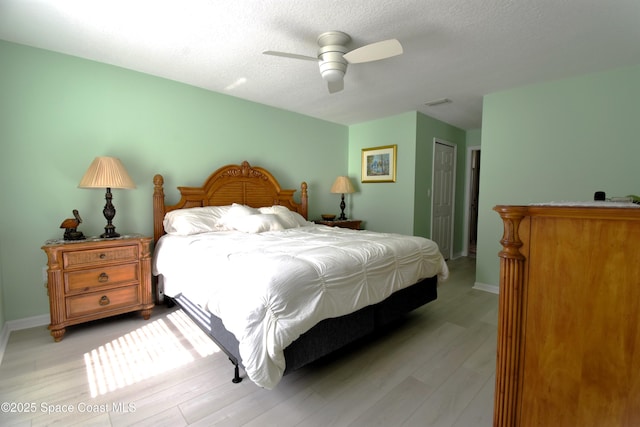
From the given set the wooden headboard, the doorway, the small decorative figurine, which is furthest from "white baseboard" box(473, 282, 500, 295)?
the small decorative figurine

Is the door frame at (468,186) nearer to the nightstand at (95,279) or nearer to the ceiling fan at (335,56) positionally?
the ceiling fan at (335,56)

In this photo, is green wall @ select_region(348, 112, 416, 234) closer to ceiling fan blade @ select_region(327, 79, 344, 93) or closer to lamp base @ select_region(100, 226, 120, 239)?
ceiling fan blade @ select_region(327, 79, 344, 93)

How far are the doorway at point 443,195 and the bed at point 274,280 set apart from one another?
7.30ft

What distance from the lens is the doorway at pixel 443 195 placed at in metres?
4.63

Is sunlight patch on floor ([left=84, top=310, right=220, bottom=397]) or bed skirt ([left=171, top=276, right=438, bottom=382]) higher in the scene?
bed skirt ([left=171, top=276, right=438, bottom=382])

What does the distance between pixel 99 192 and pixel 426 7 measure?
3.15m

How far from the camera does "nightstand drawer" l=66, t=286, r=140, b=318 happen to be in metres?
2.26

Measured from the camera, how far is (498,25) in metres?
2.00

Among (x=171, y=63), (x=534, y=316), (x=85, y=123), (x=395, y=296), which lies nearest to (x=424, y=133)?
(x=395, y=296)

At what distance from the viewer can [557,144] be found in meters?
3.01

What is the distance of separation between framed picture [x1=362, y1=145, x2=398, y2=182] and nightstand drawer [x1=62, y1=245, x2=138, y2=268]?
346 cm

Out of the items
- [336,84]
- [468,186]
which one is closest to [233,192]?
[336,84]

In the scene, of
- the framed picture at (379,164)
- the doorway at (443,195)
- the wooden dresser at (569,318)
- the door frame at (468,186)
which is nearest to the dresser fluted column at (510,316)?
the wooden dresser at (569,318)

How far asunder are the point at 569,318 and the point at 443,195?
13.7 feet
